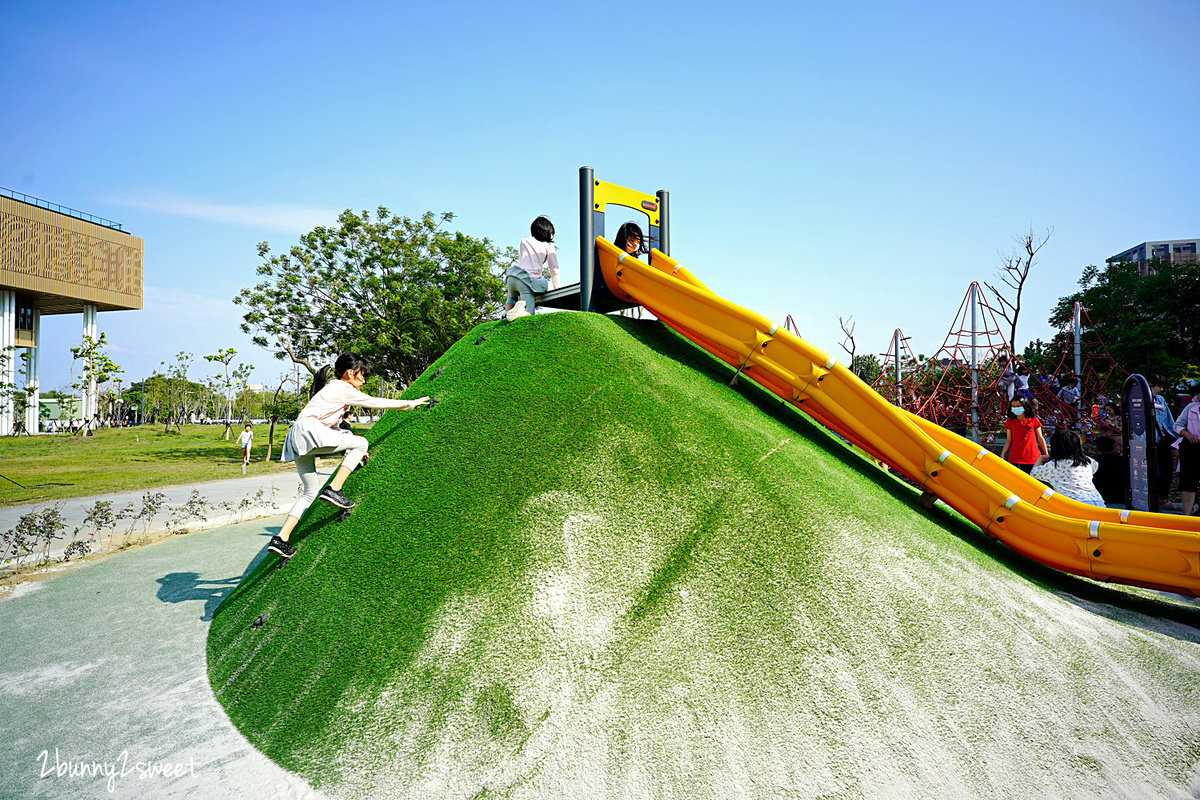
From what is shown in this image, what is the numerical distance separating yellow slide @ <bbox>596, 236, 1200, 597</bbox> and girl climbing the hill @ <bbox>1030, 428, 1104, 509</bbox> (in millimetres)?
1897

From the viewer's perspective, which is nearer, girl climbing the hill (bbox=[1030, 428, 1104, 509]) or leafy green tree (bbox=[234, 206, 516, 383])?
girl climbing the hill (bbox=[1030, 428, 1104, 509])

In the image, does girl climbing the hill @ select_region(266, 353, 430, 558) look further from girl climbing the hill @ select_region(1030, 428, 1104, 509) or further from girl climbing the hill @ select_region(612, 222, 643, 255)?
girl climbing the hill @ select_region(1030, 428, 1104, 509)

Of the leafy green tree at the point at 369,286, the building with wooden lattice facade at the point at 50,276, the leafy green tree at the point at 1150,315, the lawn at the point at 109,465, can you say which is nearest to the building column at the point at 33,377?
the building with wooden lattice facade at the point at 50,276

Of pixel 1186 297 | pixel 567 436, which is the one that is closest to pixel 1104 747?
pixel 567 436

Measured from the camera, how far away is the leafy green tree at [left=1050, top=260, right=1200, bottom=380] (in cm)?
2927

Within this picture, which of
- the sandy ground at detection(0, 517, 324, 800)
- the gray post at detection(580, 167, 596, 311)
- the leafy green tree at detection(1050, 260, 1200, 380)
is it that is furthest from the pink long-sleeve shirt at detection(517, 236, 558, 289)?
the leafy green tree at detection(1050, 260, 1200, 380)

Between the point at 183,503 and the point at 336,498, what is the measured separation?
1132 centimetres

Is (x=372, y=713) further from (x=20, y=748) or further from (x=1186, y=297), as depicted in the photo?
(x=1186, y=297)

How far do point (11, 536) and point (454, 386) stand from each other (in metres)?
8.04

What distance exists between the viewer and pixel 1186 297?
3338 centimetres

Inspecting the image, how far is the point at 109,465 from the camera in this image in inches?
952

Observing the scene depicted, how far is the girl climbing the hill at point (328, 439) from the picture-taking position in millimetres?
4961

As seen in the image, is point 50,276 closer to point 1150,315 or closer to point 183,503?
point 183,503

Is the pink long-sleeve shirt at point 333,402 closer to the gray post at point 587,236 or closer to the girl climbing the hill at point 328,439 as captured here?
the girl climbing the hill at point 328,439
